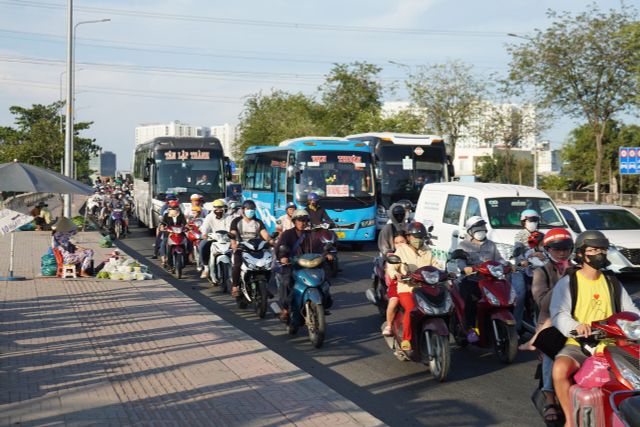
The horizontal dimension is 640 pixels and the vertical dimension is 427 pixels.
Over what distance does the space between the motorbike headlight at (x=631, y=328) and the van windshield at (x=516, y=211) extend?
31.7 ft

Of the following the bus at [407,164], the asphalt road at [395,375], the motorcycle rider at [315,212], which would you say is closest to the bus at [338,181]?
the bus at [407,164]

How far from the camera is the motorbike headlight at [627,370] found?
478cm

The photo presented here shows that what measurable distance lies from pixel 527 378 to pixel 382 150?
63.1ft

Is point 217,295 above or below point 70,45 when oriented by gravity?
below

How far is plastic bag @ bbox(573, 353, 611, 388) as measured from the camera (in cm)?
496

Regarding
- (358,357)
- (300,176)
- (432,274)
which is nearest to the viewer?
(432,274)

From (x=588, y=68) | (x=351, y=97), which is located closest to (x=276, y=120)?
(x=351, y=97)

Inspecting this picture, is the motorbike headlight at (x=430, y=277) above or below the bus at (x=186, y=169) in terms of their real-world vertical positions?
below

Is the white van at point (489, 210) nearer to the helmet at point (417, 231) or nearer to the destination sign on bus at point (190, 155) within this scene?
the helmet at point (417, 231)

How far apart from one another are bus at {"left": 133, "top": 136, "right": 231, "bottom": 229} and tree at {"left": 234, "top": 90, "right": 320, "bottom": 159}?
33106 mm

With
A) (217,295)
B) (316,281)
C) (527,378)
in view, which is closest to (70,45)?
(217,295)

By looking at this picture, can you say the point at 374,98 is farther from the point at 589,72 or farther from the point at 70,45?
the point at 70,45

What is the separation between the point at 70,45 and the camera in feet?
100

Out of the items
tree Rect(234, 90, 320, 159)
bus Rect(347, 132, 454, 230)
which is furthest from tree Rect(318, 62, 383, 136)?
bus Rect(347, 132, 454, 230)
